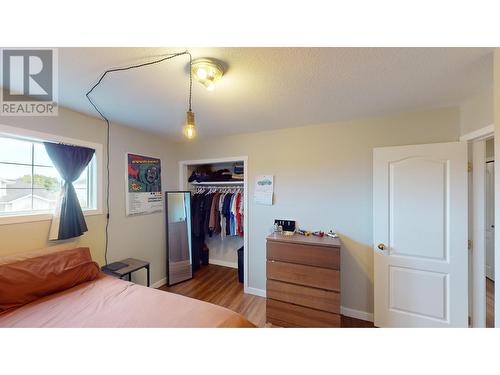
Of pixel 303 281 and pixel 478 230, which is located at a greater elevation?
pixel 478 230

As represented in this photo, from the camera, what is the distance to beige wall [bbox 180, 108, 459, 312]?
6.51 feet

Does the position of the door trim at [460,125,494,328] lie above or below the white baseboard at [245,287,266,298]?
above

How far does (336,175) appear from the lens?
225 cm

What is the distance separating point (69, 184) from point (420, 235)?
336cm

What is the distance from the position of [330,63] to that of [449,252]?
189 centimetres

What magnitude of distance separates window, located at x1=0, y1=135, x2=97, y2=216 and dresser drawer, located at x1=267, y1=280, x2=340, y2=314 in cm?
231

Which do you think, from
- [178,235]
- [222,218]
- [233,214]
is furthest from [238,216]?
[178,235]

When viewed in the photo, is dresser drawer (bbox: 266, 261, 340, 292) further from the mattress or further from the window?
the window

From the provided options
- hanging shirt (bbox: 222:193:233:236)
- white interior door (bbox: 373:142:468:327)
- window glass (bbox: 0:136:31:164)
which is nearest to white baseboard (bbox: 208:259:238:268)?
hanging shirt (bbox: 222:193:233:236)

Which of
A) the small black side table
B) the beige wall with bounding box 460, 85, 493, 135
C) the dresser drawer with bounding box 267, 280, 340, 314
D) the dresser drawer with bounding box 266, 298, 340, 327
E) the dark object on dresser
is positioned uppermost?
the beige wall with bounding box 460, 85, 493, 135

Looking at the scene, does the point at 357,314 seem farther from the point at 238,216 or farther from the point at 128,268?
the point at 128,268

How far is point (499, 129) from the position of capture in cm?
99

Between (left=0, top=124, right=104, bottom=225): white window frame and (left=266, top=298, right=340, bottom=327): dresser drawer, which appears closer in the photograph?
(left=0, top=124, right=104, bottom=225): white window frame

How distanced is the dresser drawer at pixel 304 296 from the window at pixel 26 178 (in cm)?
231
